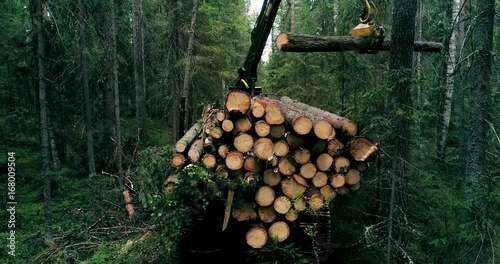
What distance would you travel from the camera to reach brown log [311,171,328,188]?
18.0 ft

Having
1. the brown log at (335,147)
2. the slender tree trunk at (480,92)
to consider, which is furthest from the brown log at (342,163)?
the slender tree trunk at (480,92)

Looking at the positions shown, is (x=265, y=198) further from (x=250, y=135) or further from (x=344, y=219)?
(x=344, y=219)

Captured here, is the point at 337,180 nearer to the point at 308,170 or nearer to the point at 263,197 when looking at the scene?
the point at 308,170

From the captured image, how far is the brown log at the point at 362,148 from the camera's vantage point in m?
5.17

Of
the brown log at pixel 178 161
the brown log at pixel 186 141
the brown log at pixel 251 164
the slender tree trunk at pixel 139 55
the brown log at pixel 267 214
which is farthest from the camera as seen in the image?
the slender tree trunk at pixel 139 55

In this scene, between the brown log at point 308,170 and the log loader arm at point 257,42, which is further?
the log loader arm at point 257,42

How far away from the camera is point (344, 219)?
21.8 ft

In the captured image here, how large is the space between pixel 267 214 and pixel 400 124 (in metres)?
2.34

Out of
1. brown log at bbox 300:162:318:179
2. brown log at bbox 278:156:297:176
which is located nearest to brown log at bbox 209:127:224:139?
brown log at bbox 278:156:297:176

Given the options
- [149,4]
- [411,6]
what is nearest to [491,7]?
[411,6]

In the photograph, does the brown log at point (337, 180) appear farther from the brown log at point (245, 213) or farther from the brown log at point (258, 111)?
the brown log at point (258, 111)

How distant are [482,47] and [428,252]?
3.30m

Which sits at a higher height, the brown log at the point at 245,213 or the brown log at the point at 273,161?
the brown log at the point at 273,161

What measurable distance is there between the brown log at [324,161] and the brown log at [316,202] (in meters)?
0.43
